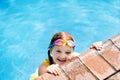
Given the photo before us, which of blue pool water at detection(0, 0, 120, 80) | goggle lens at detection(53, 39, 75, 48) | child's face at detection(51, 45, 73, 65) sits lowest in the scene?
child's face at detection(51, 45, 73, 65)

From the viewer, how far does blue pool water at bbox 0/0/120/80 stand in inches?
313

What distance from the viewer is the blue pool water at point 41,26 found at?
7.96 meters

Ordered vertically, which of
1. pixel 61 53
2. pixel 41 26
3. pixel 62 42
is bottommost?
pixel 61 53

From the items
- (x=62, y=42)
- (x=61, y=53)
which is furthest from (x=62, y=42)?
(x=61, y=53)

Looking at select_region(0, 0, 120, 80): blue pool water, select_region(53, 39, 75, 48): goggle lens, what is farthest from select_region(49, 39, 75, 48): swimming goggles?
select_region(0, 0, 120, 80): blue pool water

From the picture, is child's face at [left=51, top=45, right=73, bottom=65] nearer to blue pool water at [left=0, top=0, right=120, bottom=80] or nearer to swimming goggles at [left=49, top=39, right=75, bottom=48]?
swimming goggles at [left=49, top=39, right=75, bottom=48]

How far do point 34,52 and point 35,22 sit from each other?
131 cm

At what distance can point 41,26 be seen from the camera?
8.95m

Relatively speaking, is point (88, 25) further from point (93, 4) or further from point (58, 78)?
point (58, 78)

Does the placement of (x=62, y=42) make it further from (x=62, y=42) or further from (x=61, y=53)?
(x=61, y=53)

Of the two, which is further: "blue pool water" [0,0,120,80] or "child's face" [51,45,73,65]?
"blue pool water" [0,0,120,80]

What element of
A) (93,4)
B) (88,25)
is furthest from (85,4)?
(88,25)

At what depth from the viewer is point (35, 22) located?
9.09 metres

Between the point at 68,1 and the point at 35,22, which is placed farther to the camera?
the point at 68,1
